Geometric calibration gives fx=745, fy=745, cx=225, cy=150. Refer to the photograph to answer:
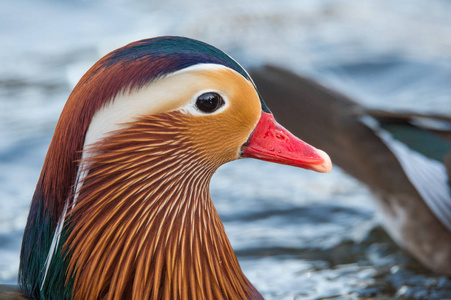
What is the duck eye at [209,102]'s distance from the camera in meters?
1.84

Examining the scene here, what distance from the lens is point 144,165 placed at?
188 centimetres

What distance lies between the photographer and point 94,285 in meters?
1.92

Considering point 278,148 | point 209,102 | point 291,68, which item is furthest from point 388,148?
point 209,102

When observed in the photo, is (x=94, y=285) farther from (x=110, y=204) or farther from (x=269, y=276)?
(x=269, y=276)

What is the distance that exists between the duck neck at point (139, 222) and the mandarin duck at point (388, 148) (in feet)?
5.33

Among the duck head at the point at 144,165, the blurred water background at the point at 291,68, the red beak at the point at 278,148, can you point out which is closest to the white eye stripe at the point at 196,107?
the duck head at the point at 144,165

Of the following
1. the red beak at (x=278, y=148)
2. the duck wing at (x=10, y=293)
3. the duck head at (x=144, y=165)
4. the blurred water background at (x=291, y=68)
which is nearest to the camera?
the duck head at (x=144, y=165)

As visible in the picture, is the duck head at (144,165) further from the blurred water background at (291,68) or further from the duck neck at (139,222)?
the blurred water background at (291,68)

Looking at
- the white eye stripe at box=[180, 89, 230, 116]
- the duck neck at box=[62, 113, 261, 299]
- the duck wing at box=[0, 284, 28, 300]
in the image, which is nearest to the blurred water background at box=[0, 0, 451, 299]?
the duck wing at box=[0, 284, 28, 300]

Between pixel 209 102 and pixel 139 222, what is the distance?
36cm

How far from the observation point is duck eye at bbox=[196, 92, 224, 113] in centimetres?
184

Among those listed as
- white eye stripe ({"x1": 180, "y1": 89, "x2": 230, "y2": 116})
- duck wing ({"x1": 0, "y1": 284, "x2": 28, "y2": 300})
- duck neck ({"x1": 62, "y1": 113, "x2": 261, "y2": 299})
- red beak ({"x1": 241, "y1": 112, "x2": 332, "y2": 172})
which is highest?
white eye stripe ({"x1": 180, "y1": 89, "x2": 230, "y2": 116})

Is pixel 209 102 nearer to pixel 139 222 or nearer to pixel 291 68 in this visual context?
pixel 139 222

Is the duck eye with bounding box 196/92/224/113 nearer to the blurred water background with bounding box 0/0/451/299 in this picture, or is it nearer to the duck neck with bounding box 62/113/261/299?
the duck neck with bounding box 62/113/261/299
